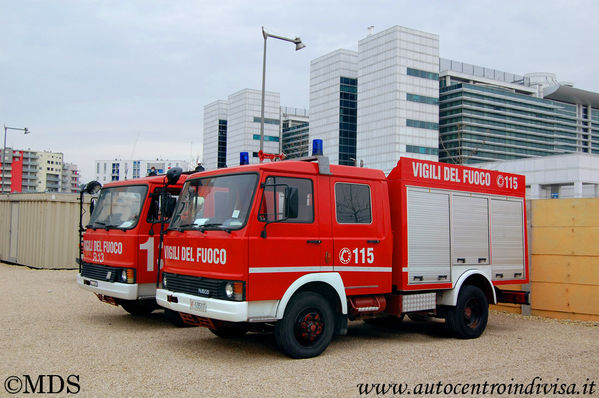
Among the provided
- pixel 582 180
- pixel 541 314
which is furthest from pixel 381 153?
pixel 541 314

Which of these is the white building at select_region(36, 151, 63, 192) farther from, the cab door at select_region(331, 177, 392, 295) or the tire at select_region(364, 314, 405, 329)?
the cab door at select_region(331, 177, 392, 295)

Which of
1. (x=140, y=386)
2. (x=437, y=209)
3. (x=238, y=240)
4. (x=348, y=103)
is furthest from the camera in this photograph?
(x=348, y=103)

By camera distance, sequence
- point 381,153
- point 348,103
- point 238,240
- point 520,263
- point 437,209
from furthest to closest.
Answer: point 348,103 → point 381,153 → point 520,263 → point 437,209 → point 238,240

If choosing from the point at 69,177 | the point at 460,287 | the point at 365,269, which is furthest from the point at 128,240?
the point at 69,177

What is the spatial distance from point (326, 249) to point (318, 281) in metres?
0.43

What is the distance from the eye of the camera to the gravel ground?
599 centimetres

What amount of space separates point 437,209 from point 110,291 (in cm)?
531

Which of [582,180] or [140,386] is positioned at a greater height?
[582,180]

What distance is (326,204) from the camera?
7.48m

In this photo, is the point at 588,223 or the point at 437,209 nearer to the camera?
the point at 437,209

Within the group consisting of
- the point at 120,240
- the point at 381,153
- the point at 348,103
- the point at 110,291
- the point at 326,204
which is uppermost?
the point at 348,103

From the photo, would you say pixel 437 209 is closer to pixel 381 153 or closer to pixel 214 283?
pixel 214 283

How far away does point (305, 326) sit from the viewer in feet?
23.3

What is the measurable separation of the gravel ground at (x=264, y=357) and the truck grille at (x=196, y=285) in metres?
0.84
